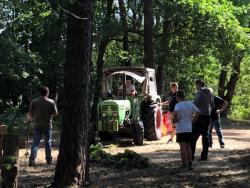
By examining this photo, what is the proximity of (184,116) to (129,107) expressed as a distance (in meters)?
5.75

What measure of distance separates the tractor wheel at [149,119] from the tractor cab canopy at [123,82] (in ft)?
1.30

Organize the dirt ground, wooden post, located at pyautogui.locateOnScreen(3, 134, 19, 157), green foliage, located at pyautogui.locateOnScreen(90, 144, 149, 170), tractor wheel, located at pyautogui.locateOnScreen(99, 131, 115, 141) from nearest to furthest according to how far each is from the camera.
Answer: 1. wooden post, located at pyautogui.locateOnScreen(3, 134, 19, 157)
2. the dirt ground
3. green foliage, located at pyautogui.locateOnScreen(90, 144, 149, 170)
4. tractor wheel, located at pyautogui.locateOnScreen(99, 131, 115, 141)

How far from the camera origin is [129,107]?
1702 cm

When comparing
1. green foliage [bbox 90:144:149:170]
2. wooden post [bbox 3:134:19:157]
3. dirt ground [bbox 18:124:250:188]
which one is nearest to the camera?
wooden post [bbox 3:134:19:157]

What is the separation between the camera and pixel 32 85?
24.1 meters

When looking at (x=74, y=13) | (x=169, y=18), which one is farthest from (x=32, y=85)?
(x=74, y=13)

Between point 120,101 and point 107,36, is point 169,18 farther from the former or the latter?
point 120,101

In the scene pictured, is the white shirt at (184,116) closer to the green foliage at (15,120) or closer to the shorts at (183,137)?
the shorts at (183,137)

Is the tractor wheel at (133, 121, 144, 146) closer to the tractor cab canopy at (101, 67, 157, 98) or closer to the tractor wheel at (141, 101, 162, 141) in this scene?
the tractor wheel at (141, 101, 162, 141)

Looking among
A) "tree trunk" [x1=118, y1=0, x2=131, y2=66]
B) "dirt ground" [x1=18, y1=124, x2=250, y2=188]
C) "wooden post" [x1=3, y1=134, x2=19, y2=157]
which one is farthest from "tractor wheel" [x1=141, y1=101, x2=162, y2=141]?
"wooden post" [x1=3, y1=134, x2=19, y2=157]

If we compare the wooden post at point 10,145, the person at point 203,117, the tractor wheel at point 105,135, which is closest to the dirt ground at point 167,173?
the person at point 203,117

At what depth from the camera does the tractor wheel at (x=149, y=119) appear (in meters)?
17.3

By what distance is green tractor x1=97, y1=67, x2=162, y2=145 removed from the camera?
53.6 feet

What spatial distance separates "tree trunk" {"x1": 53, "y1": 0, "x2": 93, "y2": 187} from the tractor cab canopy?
8.32m
